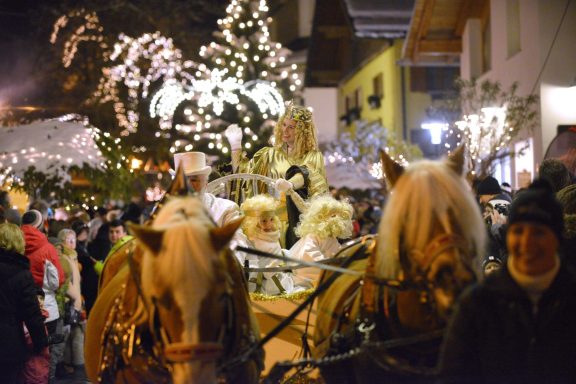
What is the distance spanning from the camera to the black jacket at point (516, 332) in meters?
4.08

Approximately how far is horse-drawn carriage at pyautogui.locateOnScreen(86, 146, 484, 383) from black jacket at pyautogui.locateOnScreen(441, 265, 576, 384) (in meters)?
0.31

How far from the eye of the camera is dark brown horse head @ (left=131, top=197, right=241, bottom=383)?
4.38 m

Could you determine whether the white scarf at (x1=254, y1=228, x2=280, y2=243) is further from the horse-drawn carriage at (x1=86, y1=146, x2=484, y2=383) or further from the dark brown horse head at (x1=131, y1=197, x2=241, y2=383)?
the dark brown horse head at (x1=131, y1=197, x2=241, y2=383)

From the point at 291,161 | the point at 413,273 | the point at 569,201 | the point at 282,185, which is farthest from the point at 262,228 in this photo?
the point at 413,273

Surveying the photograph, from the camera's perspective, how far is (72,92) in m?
33.2

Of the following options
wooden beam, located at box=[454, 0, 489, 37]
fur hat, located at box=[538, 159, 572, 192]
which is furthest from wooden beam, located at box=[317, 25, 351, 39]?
fur hat, located at box=[538, 159, 572, 192]

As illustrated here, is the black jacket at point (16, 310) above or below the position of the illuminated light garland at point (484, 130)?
below

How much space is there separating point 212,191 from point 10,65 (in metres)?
27.6

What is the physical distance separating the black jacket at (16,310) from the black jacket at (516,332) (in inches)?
186

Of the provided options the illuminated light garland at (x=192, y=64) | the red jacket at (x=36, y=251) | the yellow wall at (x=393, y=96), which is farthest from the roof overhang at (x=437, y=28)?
the red jacket at (x=36, y=251)

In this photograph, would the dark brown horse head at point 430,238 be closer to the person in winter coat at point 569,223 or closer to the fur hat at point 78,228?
the person in winter coat at point 569,223

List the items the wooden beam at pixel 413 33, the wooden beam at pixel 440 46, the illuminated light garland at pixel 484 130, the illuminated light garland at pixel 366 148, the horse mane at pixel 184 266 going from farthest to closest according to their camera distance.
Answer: the illuminated light garland at pixel 366 148
the wooden beam at pixel 440 46
the wooden beam at pixel 413 33
the illuminated light garland at pixel 484 130
the horse mane at pixel 184 266

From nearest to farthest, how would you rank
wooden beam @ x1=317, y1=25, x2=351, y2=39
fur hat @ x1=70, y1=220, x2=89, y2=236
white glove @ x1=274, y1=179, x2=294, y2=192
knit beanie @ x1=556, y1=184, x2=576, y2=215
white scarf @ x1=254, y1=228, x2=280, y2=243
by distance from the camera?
knit beanie @ x1=556, y1=184, x2=576, y2=215
white glove @ x1=274, y1=179, x2=294, y2=192
white scarf @ x1=254, y1=228, x2=280, y2=243
fur hat @ x1=70, y1=220, x2=89, y2=236
wooden beam @ x1=317, y1=25, x2=351, y2=39

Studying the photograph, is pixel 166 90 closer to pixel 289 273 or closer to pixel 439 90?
pixel 289 273
